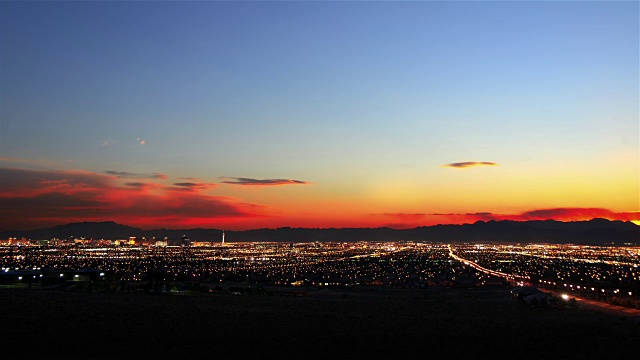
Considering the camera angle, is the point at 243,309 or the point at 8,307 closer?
the point at 8,307

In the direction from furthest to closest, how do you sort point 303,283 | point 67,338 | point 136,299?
point 303,283
point 136,299
point 67,338

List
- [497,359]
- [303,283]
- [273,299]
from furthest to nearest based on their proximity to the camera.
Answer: [303,283] → [273,299] → [497,359]

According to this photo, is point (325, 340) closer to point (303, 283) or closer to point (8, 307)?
point (8, 307)

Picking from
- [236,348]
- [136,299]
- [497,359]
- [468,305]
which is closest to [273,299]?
[136,299]

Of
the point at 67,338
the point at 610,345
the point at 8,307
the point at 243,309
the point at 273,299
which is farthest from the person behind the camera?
the point at 273,299

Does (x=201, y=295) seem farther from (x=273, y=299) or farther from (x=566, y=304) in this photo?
(x=566, y=304)

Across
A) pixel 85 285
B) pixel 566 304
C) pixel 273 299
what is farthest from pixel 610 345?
pixel 85 285
